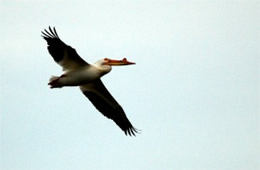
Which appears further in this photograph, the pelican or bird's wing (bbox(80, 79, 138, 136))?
bird's wing (bbox(80, 79, 138, 136))

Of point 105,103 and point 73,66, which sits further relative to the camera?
point 105,103

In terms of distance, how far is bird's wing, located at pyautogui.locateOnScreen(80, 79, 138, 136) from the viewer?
2369cm

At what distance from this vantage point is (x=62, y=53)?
72.8 ft

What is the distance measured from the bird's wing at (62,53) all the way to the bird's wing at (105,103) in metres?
1.28

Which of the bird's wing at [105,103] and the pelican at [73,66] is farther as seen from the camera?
the bird's wing at [105,103]

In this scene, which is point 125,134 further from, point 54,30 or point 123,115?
point 54,30

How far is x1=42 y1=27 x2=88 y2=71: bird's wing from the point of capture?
2184 cm

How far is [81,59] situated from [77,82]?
0.61 meters

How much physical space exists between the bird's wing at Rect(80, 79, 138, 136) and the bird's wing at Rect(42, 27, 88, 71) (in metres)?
1.28

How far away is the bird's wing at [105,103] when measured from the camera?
23688 mm

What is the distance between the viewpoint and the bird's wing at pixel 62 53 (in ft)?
71.7

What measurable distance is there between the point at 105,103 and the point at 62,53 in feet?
7.83

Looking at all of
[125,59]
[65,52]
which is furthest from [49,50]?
[125,59]

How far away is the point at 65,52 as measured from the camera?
22.2m
